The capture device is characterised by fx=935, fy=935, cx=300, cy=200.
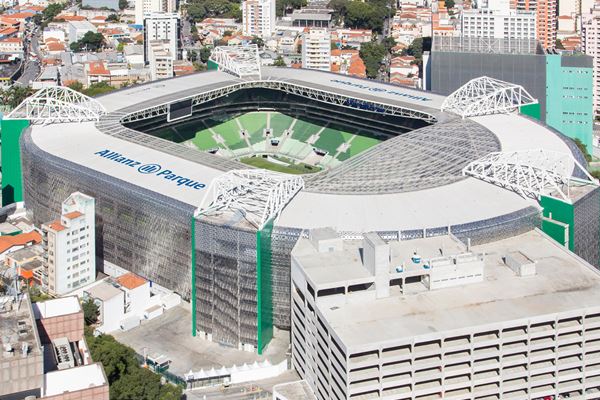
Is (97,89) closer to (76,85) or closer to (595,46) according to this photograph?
(76,85)

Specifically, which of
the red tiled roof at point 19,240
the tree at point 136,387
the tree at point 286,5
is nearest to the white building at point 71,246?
the red tiled roof at point 19,240

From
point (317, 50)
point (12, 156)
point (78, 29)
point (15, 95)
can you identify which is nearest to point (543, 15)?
point (317, 50)

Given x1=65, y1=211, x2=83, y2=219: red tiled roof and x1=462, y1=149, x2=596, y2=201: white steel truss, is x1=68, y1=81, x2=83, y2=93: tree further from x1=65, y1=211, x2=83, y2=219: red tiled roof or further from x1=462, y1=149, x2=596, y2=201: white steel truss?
x1=462, y1=149, x2=596, y2=201: white steel truss

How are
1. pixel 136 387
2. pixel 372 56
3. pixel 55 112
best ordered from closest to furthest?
1. pixel 136 387
2. pixel 55 112
3. pixel 372 56

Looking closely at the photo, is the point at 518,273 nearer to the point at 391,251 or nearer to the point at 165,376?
the point at 391,251

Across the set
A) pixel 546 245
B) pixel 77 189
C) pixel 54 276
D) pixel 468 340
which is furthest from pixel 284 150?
pixel 468 340

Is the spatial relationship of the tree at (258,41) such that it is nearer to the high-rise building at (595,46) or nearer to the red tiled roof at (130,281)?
the high-rise building at (595,46)
